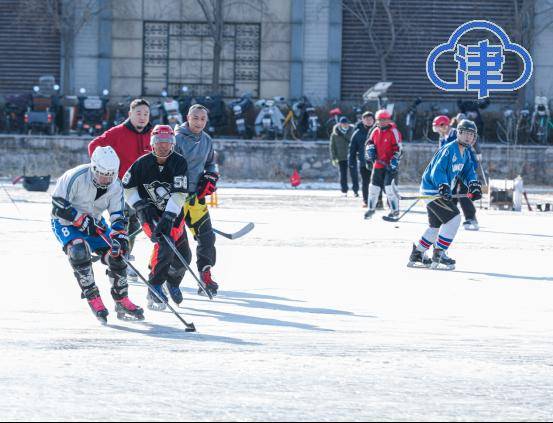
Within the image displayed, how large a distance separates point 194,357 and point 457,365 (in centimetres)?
154

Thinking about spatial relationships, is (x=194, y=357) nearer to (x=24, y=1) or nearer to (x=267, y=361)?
(x=267, y=361)

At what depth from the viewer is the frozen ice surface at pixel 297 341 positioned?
6.75 meters

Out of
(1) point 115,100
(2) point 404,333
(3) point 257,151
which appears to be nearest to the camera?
(2) point 404,333

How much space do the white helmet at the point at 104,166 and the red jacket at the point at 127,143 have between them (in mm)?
2099

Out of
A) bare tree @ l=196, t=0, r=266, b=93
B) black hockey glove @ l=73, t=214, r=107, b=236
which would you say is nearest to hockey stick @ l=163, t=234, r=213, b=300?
black hockey glove @ l=73, t=214, r=107, b=236

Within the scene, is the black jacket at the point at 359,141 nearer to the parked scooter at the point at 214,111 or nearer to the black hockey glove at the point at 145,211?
the parked scooter at the point at 214,111

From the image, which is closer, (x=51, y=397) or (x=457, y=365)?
(x=51, y=397)

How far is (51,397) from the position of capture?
268 inches

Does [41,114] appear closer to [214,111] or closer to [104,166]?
[214,111]

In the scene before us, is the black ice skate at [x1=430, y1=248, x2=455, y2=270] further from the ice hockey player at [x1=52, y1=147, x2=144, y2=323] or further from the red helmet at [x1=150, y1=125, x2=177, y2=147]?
the ice hockey player at [x1=52, y1=147, x2=144, y2=323]

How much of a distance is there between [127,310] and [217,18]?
81.1 feet

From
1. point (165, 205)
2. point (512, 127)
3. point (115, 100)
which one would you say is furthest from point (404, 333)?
point (115, 100)

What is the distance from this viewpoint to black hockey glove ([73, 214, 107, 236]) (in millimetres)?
9523

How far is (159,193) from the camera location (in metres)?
10.3
